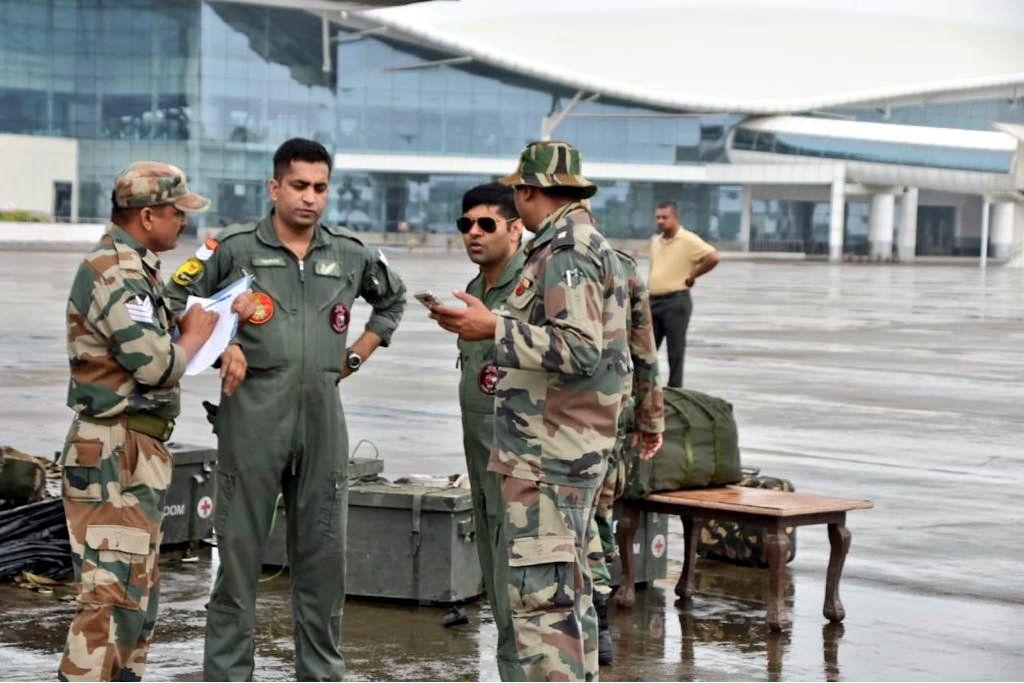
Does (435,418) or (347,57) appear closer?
(435,418)

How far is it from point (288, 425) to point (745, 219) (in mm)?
102033

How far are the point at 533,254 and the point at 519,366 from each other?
478mm

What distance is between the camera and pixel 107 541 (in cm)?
601

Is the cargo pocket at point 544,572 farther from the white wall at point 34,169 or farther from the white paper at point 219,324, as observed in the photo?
the white wall at point 34,169

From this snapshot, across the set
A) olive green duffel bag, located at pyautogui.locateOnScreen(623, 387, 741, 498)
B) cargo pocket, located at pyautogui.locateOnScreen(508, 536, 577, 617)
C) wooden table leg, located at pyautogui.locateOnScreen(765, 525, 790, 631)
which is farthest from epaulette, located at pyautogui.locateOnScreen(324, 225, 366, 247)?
wooden table leg, located at pyautogui.locateOnScreen(765, 525, 790, 631)

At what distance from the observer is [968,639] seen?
8281 mm

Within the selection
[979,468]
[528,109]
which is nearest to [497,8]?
[528,109]

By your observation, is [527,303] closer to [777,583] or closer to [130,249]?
[130,249]

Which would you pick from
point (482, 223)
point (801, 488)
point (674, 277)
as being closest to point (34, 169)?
point (674, 277)

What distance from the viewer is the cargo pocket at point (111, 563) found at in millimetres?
6004

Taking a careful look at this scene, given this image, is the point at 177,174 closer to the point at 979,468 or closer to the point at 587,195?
the point at 587,195

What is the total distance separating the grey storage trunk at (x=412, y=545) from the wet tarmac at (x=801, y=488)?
0.34ft

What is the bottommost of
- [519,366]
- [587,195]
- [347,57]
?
[519,366]

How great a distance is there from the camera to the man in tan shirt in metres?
17.3
